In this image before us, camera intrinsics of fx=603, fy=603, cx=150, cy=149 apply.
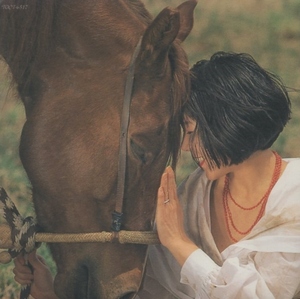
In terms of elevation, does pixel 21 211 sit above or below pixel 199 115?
below

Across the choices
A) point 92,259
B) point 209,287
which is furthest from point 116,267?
point 209,287

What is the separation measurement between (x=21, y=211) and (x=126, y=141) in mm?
206

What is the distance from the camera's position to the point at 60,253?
2.91 feet

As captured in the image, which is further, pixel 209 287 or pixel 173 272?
pixel 173 272

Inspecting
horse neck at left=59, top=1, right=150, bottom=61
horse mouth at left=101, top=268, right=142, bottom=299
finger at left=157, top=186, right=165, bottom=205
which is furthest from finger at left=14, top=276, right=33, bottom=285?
horse neck at left=59, top=1, right=150, bottom=61

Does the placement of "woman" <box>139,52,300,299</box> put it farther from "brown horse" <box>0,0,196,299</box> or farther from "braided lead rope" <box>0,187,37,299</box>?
"braided lead rope" <box>0,187,37,299</box>

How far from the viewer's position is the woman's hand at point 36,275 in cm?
91

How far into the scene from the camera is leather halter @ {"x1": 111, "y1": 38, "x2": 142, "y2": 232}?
0.83 m

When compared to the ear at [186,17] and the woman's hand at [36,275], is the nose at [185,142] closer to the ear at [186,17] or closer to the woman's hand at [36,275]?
the ear at [186,17]

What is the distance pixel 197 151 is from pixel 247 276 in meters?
0.19

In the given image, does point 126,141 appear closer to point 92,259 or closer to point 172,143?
point 172,143

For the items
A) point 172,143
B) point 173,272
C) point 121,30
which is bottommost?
point 173,272

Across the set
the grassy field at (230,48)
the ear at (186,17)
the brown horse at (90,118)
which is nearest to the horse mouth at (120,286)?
the brown horse at (90,118)

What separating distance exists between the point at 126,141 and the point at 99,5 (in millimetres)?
204
